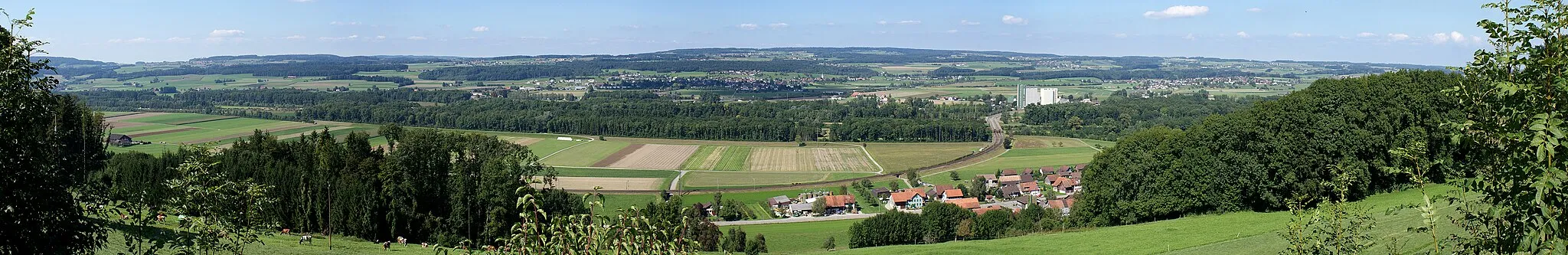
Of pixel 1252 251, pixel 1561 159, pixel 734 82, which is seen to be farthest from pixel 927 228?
pixel 734 82

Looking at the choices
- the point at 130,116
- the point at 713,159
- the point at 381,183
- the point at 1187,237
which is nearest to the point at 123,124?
the point at 130,116

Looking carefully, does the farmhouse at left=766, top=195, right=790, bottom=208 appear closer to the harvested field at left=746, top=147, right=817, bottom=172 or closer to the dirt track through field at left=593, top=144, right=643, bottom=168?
the harvested field at left=746, top=147, right=817, bottom=172

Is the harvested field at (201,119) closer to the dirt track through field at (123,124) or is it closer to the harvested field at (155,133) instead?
the dirt track through field at (123,124)

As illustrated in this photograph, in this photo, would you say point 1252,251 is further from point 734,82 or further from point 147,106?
point 734,82

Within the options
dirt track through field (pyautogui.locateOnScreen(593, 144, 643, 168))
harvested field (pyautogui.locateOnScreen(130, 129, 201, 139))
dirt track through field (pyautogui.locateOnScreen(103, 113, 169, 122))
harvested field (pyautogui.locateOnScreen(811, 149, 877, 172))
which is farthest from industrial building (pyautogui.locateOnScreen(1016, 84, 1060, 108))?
dirt track through field (pyautogui.locateOnScreen(103, 113, 169, 122))

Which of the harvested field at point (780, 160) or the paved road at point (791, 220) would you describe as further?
the harvested field at point (780, 160)

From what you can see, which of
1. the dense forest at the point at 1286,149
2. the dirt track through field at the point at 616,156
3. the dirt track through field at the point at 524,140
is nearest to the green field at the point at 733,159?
the dirt track through field at the point at 616,156

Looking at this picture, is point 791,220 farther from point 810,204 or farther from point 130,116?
point 130,116
